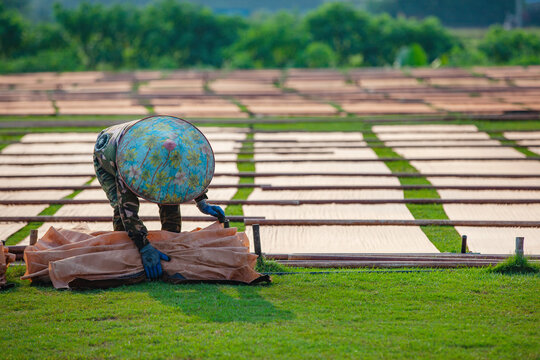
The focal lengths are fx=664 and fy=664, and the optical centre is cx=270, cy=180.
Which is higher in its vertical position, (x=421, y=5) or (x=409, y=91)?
(x=421, y=5)

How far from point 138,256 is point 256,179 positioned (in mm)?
4427

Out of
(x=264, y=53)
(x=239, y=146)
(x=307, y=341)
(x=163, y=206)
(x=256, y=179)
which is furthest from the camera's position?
(x=264, y=53)

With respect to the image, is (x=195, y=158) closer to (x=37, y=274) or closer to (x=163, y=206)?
(x=163, y=206)

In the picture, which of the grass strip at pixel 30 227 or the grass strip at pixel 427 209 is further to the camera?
the grass strip at pixel 30 227

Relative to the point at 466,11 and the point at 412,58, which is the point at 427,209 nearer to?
the point at 412,58

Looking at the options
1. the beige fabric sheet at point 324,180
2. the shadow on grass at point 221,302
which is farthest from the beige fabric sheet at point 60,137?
the shadow on grass at point 221,302

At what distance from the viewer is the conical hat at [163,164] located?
4617 mm

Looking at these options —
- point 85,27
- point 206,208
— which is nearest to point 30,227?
point 206,208

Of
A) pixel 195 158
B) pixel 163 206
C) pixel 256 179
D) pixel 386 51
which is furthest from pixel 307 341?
pixel 386 51

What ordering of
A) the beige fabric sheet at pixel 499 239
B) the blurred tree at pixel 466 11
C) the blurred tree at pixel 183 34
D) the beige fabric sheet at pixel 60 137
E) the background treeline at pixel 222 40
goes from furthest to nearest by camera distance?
the blurred tree at pixel 466 11 → the blurred tree at pixel 183 34 → the background treeline at pixel 222 40 → the beige fabric sheet at pixel 60 137 → the beige fabric sheet at pixel 499 239

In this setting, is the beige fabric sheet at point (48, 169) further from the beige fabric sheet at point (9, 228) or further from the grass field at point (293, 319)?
the grass field at point (293, 319)

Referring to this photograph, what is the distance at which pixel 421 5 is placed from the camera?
131 feet

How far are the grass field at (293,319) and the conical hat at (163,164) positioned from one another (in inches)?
29.0

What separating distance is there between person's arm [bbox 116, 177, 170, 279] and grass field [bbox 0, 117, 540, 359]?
0.48 ft
